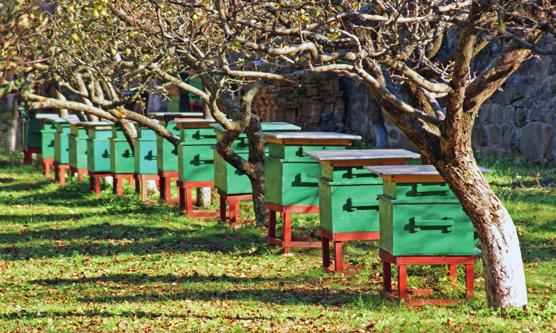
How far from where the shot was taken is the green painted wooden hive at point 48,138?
2383 centimetres

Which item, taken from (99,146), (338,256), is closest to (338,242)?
(338,256)

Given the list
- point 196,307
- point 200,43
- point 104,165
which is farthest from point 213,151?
point 196,307

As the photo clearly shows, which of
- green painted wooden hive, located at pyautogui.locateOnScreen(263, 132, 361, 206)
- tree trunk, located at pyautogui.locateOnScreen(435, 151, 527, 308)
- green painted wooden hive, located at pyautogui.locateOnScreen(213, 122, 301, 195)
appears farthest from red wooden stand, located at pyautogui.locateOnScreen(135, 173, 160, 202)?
tree trunk, located at pyautogui.locateOnScreen(435, 151, 527, 308)

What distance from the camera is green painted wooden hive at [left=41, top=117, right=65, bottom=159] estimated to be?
23.8 meters

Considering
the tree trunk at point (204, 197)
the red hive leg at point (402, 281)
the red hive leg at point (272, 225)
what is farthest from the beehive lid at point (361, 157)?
the tree trunk at point (204, 197)

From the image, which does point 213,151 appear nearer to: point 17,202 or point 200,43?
point 200,43

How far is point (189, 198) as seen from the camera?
16.8 metres

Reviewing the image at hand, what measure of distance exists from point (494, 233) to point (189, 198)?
8070 millimetres

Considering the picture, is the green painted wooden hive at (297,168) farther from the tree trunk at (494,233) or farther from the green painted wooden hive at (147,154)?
the green painted wooden hive at (147,154)

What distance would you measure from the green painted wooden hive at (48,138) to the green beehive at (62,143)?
740 millimetres

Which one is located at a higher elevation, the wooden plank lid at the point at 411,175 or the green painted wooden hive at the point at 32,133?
the green painted wooden hive at the point at 32,133

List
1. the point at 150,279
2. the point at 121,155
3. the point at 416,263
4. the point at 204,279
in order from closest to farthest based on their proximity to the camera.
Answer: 1. the point at 416,263
2. the point at 204,279
3. the point at 150,279
4. the point at 121,155

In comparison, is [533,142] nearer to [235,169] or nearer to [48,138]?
[235,169]

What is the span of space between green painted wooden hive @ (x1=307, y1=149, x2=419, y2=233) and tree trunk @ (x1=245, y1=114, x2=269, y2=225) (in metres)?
3.38
